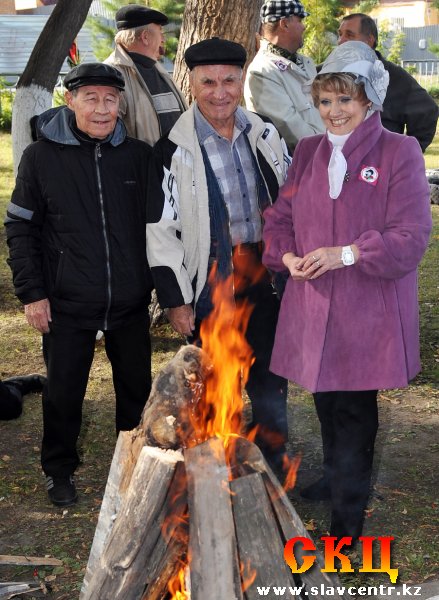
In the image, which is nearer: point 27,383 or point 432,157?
point 27,383

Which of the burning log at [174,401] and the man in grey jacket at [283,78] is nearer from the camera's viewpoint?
the burning log at [174,401]

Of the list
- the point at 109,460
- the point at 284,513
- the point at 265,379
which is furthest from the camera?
the point at 109,460

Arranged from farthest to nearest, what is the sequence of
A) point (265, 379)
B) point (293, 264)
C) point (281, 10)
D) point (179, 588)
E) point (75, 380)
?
point (281, 10), point (265, 379), point (75, 380), point (293, 264), point (179, 588)

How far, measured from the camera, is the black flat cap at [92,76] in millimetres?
4000

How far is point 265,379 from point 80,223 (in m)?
1.35

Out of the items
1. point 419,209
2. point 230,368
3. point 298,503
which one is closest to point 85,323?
point 230,368

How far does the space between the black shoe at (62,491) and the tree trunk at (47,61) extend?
16.5 feet

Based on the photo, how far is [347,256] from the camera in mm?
3461

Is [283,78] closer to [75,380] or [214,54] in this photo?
[214,54]

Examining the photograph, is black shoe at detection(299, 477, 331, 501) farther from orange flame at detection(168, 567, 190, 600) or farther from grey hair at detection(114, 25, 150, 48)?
grey hair at detection(114, 25, 150, 48)

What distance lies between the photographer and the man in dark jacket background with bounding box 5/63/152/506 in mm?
4129

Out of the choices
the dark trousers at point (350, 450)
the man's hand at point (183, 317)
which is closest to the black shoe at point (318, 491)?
the dark trousers at point (350, 450)

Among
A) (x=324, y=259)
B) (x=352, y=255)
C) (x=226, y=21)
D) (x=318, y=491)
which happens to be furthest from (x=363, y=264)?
(x=226, y=21)

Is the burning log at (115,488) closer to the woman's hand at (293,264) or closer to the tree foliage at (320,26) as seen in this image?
the woman's hand at (293,264)
